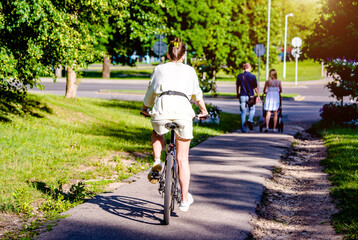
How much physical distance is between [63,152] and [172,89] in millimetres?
4662

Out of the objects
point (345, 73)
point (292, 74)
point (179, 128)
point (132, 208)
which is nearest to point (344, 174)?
point (132, 208)

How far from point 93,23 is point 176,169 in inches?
329

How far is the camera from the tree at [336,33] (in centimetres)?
1652

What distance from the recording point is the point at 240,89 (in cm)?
1458

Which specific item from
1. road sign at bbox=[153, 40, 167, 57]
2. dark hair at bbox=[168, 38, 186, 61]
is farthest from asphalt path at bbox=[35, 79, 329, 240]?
road sign at bbox=[153, 40, 167, 57]

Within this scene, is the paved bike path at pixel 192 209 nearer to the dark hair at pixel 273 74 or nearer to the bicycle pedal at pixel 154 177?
the bicycle pedal at pixel 154 177

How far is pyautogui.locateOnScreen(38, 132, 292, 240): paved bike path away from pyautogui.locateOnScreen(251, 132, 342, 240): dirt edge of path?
0.17 metres

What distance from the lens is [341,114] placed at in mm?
16406

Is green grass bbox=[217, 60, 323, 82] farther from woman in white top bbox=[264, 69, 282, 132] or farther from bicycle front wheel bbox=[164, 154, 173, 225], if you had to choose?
bicycle front wheel bbox=[164, 154, 173, 225]

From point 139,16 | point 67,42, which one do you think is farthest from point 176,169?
point 139,16

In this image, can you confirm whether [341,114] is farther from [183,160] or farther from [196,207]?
[183,160]

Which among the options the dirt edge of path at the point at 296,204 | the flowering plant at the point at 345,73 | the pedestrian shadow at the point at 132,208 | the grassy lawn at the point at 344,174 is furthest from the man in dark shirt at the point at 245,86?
the pedestrian shadow at the point at 132,208

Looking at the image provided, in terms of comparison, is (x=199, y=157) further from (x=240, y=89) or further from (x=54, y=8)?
(x=240, y=89)

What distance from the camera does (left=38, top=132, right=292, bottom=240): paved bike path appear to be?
5.23m
